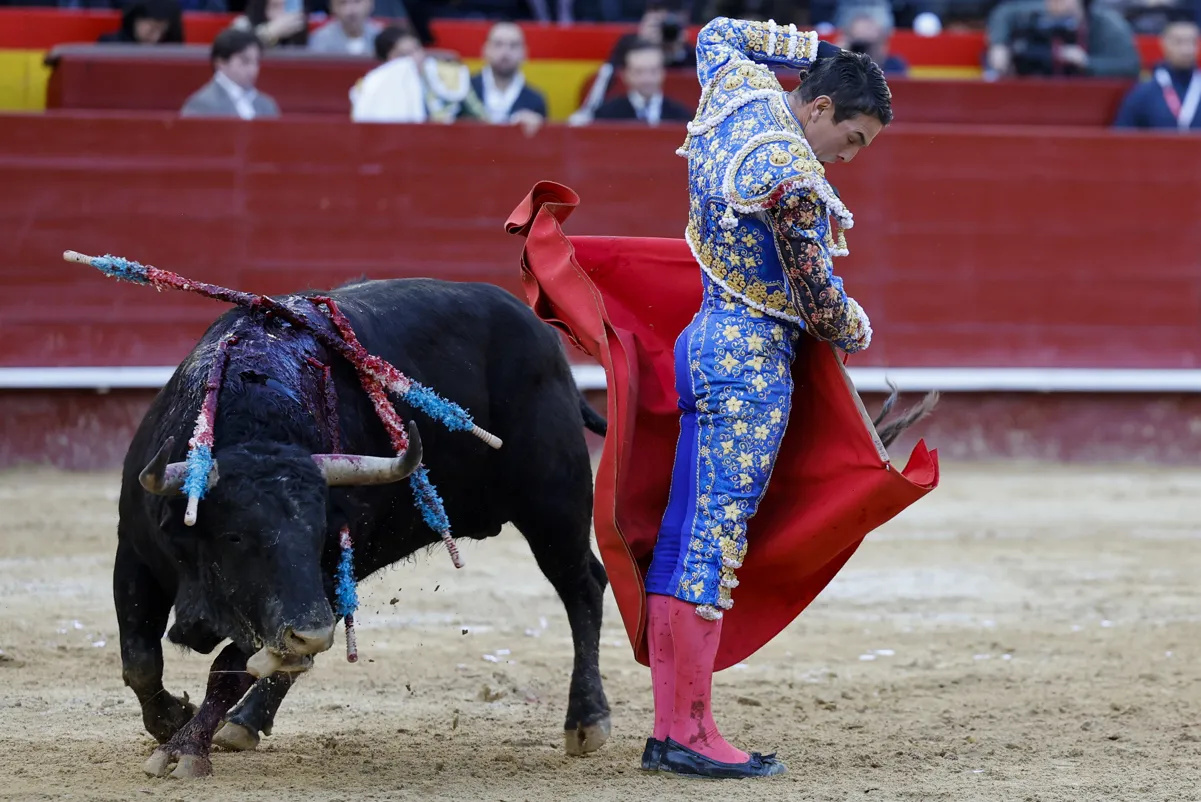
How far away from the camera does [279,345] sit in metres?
3.03

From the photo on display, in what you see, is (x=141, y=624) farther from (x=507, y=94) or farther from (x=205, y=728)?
(x=507, y=94)

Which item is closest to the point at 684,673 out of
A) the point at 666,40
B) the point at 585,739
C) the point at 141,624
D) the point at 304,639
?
the point at 585,739

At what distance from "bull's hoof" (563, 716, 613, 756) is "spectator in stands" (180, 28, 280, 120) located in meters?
4.07

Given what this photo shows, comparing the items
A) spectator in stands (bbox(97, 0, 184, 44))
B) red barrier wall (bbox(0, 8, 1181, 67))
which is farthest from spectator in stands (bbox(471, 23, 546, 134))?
spectator in stands (bbox(97, 0, 184, 44))

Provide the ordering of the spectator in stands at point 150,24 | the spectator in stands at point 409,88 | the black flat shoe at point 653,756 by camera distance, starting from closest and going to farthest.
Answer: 1. the black flat shoe at point 653,756
2. the spectator in stands at point 409,88
3. the spectator in stands at point 150,24

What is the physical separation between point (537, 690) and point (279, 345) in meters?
1.29

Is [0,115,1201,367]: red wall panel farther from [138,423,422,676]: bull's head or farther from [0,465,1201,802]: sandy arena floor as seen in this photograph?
[138,423,422,676]: bull's head

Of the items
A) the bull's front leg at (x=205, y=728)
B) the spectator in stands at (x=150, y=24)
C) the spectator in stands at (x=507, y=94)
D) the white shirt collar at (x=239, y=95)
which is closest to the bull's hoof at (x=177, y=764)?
the bull's front leg at (x=205, y=728)

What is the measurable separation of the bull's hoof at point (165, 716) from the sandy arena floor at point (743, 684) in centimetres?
9

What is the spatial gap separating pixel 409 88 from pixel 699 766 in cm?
462

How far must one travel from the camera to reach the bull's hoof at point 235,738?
326 cm

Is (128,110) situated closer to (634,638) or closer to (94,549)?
(94,549)

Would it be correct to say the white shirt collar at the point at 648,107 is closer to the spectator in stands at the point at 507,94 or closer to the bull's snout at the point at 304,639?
the spectator in stands at the point at 507,94

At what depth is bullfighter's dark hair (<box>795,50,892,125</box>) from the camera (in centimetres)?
291
